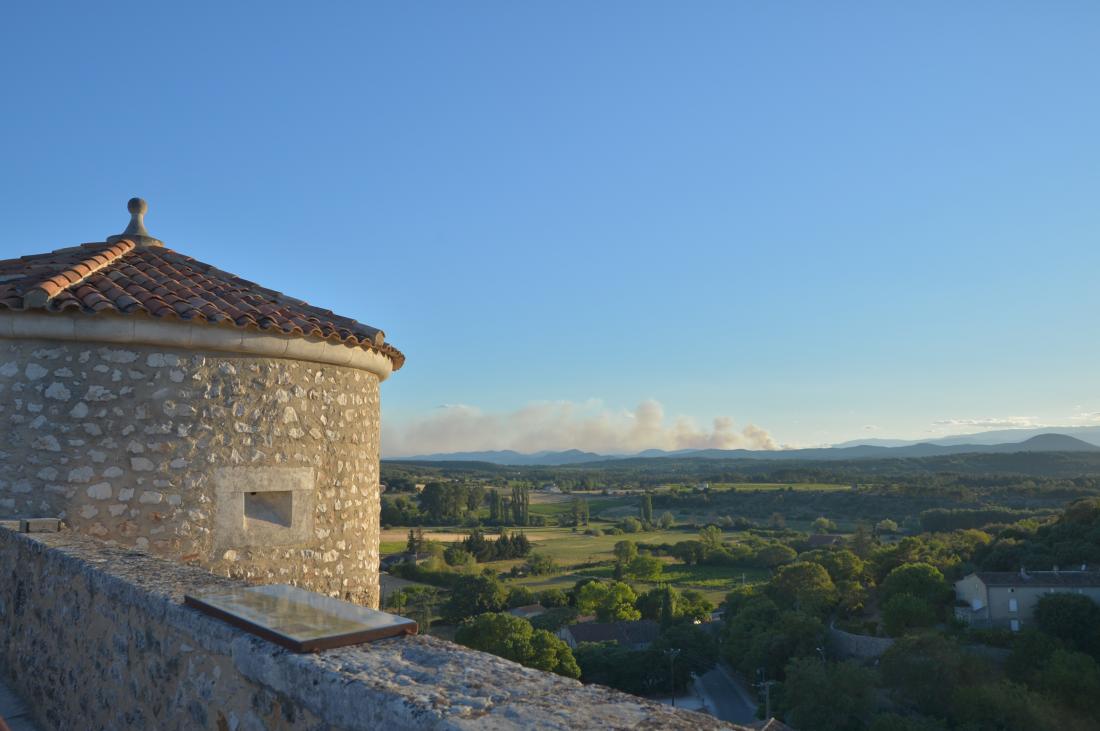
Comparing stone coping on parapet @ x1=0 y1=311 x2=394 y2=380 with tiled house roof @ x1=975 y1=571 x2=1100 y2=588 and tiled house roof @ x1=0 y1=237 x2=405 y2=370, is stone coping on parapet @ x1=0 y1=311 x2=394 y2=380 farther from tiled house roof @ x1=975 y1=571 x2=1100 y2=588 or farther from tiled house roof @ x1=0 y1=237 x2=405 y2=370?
tiled house roof @ x1=975 y1=571 x2=1100 y2=588

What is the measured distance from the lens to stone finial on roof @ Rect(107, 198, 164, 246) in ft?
21.9

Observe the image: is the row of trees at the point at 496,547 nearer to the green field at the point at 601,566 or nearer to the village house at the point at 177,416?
the green field at the point at 601,566

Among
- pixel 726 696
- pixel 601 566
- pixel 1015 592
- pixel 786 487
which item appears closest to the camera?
pixel 726 696

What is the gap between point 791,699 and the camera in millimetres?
32438

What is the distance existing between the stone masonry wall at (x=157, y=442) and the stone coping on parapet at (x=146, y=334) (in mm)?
76

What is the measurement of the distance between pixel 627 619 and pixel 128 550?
52.1 metres

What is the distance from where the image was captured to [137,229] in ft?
22.4

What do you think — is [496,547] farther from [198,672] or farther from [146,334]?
[198,672]

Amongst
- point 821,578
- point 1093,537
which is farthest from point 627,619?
point 1093,537

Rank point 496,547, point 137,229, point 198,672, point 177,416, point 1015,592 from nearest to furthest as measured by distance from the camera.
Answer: point 198,672 < point 177,416 < point 137,229 < point 1015,592 < point 496,547

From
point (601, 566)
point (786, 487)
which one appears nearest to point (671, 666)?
point (601, 566)

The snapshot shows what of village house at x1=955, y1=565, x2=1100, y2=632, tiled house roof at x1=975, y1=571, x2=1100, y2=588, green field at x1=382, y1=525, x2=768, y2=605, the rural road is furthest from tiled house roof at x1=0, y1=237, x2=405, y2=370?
green field at x1=382, y1=525, x2=768, y2=605

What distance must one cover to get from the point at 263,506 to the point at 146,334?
5.13 ft

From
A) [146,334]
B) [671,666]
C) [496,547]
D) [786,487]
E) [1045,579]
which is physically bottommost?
[671,666]
